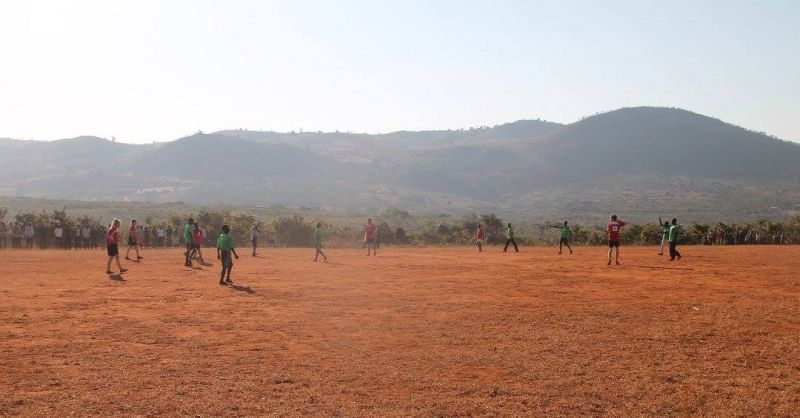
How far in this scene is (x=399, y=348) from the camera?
38.5ft

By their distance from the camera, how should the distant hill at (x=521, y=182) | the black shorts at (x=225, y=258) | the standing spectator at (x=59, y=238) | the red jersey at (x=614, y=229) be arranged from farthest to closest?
the distant hill at (x=521, y=182) → the standing spectator at (x=59, y=238) → the red jersey at (x=614, y=229) → the black shorts at (x=225, y=258)

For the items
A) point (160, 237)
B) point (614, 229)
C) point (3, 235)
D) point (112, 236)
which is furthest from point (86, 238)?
point (614, 229)

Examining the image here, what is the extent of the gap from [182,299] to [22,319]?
152 inches

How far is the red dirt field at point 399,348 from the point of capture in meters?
8.80

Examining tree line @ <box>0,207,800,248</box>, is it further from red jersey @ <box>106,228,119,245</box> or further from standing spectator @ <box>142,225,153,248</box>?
red jersey @ <box>106,228,119,245</box>

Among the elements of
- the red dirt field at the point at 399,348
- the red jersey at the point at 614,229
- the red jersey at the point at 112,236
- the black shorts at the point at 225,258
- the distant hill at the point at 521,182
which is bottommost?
the red dirt field at the point at 399,348

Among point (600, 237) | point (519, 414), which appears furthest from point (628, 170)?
point (519, 414)

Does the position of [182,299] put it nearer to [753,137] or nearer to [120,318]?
[120,318]

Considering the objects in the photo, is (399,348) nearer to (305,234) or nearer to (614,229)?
(614,229)

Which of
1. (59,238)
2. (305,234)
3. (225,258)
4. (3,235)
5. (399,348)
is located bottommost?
(399,348)

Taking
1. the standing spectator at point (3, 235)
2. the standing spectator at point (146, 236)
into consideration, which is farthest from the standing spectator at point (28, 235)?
the standing spectator at point (146, 236)

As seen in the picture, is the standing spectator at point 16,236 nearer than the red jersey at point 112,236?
No

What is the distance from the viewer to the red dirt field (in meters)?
8.80

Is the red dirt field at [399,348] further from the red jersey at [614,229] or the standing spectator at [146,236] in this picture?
the standing spectator at [146,236]
